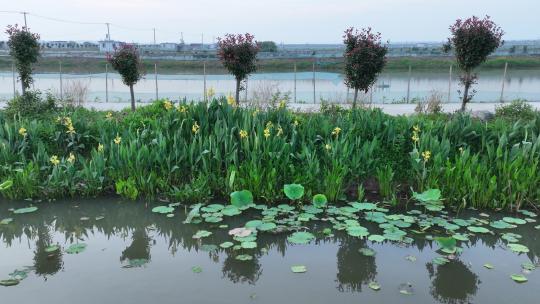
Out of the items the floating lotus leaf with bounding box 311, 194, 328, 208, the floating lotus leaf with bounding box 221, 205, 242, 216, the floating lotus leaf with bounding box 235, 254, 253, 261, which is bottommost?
the floating lotus leaf with bounding box 235, 254, 253, 261

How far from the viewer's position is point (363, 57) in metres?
12.3

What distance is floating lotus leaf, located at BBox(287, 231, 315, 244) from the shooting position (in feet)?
16.3

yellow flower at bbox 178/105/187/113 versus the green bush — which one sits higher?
→ yellow flower at bbox 178/105/187/113

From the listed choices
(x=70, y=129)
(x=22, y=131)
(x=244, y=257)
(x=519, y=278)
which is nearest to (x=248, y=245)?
(x=244, y=257)

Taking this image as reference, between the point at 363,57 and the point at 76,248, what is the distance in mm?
9169

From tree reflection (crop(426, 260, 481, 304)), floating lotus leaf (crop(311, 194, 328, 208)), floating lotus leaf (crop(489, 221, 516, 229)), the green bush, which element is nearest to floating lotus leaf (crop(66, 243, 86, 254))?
floating lotus leaf (crop(311, 194, 328, 208))

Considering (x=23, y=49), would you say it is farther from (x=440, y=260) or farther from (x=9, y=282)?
(x=440, y=260)

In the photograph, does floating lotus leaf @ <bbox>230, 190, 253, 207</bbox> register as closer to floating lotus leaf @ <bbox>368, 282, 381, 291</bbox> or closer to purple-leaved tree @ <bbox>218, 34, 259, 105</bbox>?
floating lotus leaf @ <bbox>368, 282, 381, 291</bbox>

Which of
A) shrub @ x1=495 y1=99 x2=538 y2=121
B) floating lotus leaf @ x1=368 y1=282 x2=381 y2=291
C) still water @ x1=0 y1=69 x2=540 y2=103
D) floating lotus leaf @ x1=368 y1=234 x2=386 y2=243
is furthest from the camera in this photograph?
still water @ x1=0 y1=69 x2=540 y2=103

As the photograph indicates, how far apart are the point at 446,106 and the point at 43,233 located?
13.8m

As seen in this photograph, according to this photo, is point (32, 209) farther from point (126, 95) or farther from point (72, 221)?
point (126, 95)

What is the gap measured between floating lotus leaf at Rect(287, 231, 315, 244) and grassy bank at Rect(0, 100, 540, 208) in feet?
3.56

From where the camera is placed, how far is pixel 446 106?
633 inches

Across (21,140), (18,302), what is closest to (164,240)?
(18,302)
